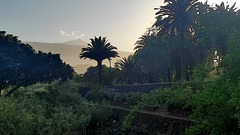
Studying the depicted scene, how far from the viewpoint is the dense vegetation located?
4.19 m

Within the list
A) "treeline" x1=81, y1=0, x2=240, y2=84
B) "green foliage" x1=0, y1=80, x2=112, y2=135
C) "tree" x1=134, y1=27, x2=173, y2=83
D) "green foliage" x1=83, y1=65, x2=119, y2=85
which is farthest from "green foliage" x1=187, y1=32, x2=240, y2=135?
"green foliage" x1=83, y1=65, x2=119, y2=85

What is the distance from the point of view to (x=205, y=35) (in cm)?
2150

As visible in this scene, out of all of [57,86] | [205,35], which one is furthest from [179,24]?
[57,86]

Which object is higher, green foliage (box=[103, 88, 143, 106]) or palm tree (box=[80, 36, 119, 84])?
palm tree (box=[80, 36, 119, 84])

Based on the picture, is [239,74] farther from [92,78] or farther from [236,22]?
[92,78]

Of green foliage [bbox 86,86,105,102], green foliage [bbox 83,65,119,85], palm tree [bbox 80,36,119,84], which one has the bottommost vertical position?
green foliage [bbox 86,86,105,102]

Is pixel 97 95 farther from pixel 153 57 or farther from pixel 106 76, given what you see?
pixel 106 76

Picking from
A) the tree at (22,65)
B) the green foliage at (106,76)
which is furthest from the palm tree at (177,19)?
the green foliage at (106,76)

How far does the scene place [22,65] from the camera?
83.9 feet

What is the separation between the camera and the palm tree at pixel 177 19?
26906 millimetres

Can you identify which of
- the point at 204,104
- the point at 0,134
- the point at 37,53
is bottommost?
the point at 0,134

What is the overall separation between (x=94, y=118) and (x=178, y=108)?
756cm

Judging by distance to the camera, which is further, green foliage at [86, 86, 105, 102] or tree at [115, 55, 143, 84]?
tree at [115, 55, 143, 84]

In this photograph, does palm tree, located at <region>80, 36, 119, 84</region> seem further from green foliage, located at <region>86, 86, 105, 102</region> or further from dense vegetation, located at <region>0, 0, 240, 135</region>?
green foliage, located at <region>86, 86, 105, 102</region>
